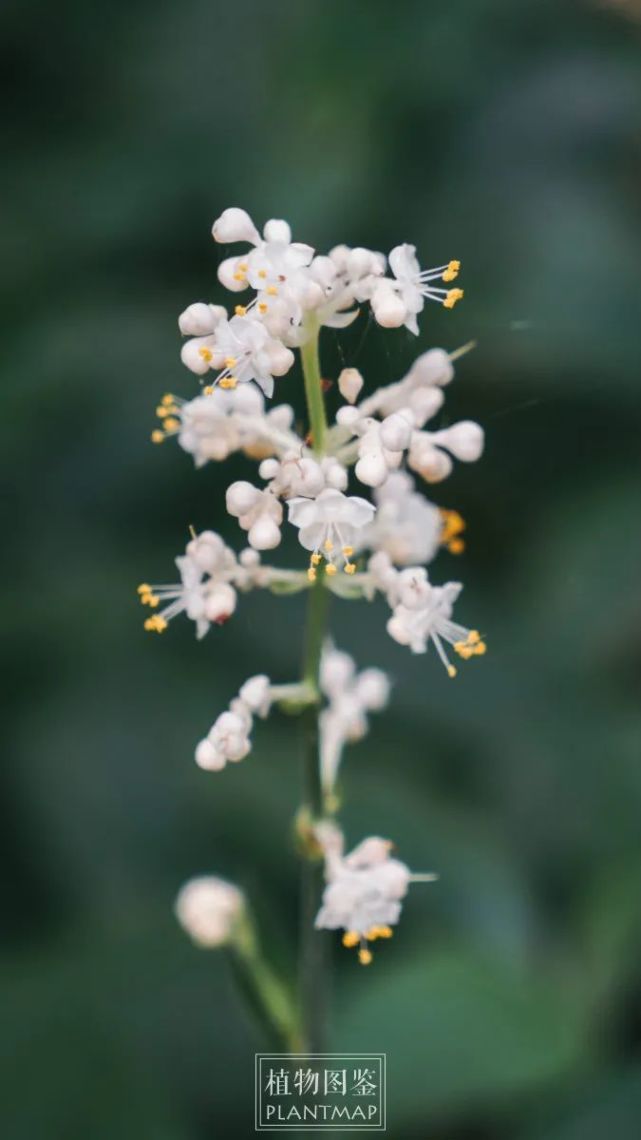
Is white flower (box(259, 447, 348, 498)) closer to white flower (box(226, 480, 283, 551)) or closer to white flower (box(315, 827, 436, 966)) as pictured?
white flower (box(226, 480, 283, 551))

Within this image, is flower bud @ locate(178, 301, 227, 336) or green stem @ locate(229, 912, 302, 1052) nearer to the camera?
flower bud @ locate(178, 301, 227, 336)

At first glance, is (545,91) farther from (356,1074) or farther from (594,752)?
(356,1074)

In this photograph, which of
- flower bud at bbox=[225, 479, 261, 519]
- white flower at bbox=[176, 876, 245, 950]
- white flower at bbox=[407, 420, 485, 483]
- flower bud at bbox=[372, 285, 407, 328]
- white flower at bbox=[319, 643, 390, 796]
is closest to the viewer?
flower bud at bbox=[372, 285, 407, 328]

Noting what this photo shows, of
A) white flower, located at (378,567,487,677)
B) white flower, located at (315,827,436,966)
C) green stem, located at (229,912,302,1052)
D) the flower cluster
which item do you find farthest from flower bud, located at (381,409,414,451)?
green stem, located at (229,912,302,1052)

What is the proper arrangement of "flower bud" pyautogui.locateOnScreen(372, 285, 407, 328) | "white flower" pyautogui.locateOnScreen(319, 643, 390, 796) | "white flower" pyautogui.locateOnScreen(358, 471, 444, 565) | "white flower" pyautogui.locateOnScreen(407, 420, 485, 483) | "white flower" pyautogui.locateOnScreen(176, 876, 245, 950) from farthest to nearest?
"white flower" pyautogui.locateOnScreen(176, 876, 245, 950) → "white flower" pyautogui.locateOnScreen(319, 643, 390, 796) → "white flower" pyautogui.locateOnScreen(358, 471, 444, 565) → "white flower" pyautogui.locateOnScreen(407, 420, 485, 483) → "flower bud" pyautogui.locateOnScreen(372, 285, 407, 328)

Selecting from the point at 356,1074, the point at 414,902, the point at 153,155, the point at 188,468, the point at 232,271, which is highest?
the point at 153,155

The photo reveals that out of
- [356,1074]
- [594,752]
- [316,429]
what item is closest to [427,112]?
[594,752]
